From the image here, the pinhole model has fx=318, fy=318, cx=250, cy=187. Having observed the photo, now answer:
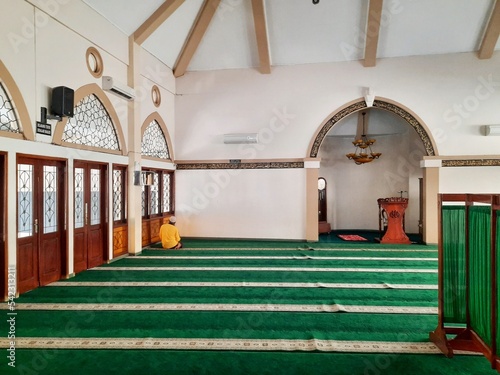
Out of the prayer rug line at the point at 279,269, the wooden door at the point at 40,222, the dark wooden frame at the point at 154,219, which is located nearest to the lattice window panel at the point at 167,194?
the dark wooden frame at the point at 154,219

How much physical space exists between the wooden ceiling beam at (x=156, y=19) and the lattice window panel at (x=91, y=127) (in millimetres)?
1555

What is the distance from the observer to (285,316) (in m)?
3.08

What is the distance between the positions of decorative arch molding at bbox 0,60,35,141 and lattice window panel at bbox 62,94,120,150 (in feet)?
2.00

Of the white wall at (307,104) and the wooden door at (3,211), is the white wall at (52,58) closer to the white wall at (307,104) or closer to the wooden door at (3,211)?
the wooden door at (3,211)

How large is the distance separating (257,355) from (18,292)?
119 inches

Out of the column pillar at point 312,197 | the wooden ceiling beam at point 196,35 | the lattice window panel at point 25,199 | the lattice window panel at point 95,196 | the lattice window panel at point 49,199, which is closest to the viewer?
the lattice window panel at point 25,199

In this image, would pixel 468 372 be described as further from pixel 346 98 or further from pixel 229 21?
pixel 229 21

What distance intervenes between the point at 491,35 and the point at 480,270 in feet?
19.7

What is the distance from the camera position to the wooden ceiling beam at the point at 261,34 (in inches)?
236

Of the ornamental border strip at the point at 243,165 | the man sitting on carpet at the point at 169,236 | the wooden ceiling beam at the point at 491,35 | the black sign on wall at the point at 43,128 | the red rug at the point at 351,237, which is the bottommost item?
the red rug at the point at 351,237

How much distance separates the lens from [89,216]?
492cm

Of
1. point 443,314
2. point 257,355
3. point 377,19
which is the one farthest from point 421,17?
point 257,355

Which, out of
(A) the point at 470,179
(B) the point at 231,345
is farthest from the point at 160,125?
(A) the point at 470,179

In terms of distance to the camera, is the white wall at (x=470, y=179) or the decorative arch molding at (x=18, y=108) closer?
the decorative arch molding at (x=18, y=108)
